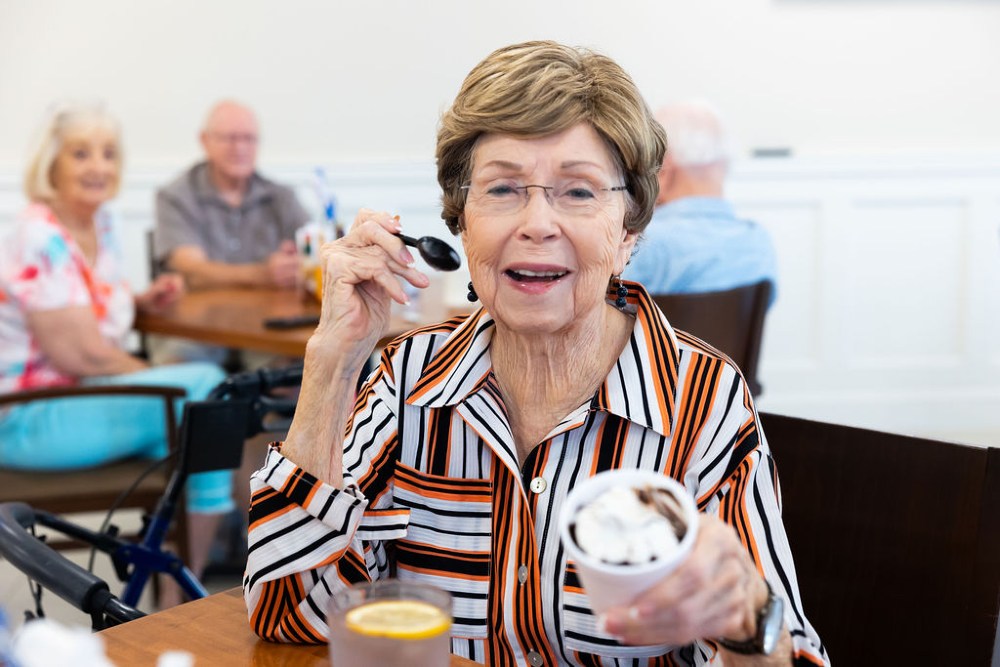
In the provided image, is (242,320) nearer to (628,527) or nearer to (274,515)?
(274,515)

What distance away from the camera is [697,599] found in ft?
2.56

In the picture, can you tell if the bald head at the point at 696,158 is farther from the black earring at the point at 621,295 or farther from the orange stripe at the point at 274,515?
the orange stripe at the point at 274,515

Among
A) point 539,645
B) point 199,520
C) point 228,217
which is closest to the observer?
point 539,645

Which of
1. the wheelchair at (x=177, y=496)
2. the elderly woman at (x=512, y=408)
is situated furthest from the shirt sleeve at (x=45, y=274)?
the elderly woman at (x=512, y=408)

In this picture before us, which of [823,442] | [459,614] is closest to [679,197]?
[823,442]

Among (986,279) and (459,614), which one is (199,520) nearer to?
(459,614)

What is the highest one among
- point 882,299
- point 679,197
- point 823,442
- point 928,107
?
point 928,107

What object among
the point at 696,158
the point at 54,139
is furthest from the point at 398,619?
the point at 54,139

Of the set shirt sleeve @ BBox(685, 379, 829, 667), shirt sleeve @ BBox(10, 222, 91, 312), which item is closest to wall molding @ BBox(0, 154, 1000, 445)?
shirt sleeve @ BBox(10, 222, 91, 312)

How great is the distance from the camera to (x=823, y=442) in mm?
1313

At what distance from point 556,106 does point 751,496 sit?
0.48m

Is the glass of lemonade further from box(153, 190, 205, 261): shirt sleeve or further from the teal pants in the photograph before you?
box(153, 190, 205, 261): shirt sleeve

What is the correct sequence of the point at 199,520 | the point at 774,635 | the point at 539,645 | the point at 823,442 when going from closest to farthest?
1. the point at 774,635
2. the point at 539,645
3. the point at 823,442
4. the point at 199,520

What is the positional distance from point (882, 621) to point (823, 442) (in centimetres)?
22
